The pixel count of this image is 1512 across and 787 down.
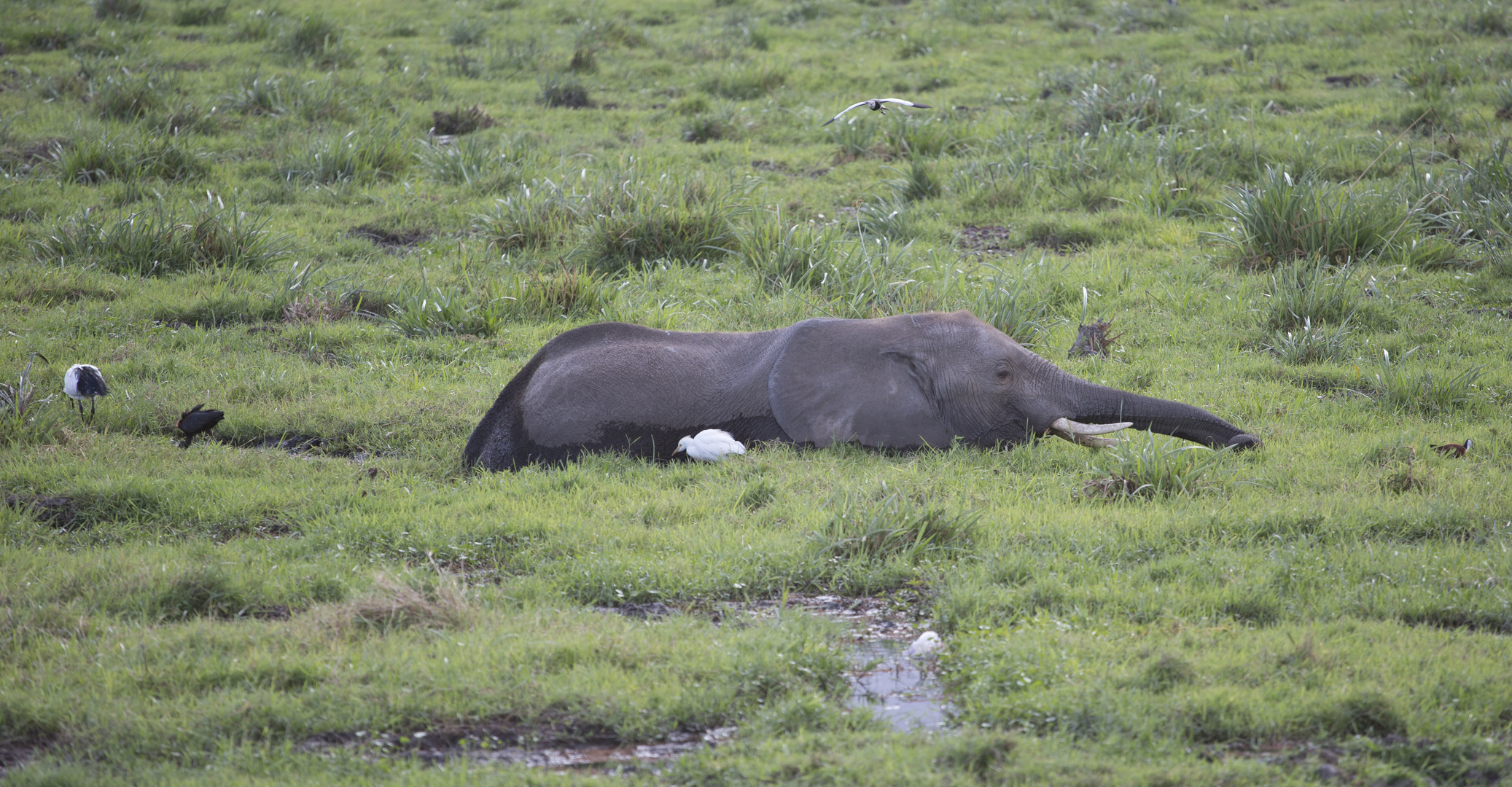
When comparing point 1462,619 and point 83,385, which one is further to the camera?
point 83,385

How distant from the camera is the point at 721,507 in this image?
5113 millimetres

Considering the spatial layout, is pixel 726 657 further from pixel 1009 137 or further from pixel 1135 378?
pixel 1009 137

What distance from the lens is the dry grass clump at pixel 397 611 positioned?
13.4ft

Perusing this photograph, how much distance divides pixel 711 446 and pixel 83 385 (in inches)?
127

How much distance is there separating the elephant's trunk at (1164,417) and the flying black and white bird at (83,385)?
4931mm

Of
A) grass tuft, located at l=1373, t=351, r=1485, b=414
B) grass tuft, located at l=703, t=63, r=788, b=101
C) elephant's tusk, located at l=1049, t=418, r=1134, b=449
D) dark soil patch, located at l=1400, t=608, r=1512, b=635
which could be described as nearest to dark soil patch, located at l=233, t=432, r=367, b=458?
elephant's tusk, located at l=1049, t=418, r=1134, b=449

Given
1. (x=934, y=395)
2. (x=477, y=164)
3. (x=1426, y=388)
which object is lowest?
(x=1426, y=388)

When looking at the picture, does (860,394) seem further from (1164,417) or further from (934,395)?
(1164,417)

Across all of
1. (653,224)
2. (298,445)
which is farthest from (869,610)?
(653,224)

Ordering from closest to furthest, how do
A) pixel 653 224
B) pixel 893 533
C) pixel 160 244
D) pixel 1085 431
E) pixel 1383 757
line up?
pixel 1383 757 < pixel 893 533 < pixel 1085 431 < pixel 160 244 < pixel 653 224

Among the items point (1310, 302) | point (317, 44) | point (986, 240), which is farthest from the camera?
point (317, 44)

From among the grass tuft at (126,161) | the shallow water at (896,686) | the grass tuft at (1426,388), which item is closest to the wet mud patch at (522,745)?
the shallow water at (896,686)

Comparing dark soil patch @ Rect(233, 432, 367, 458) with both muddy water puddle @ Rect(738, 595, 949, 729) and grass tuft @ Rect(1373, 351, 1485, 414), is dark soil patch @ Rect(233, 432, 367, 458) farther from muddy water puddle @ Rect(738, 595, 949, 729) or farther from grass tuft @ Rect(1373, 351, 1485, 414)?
grass tuft @ Rect(1373, 351, 1485, 414)

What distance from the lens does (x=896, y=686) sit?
382 cm
